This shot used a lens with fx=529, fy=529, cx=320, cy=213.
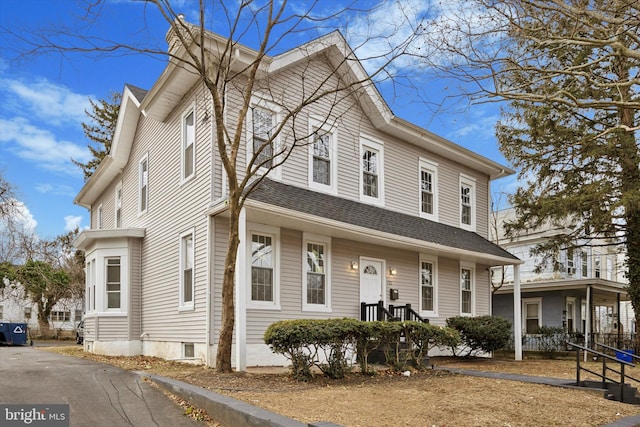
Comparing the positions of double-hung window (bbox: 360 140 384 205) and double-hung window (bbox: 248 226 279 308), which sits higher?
double-hung window (bbox: 360 140 384 205)

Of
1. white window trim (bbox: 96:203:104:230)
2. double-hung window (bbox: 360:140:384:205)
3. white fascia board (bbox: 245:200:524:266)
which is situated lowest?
white fascia board (bbox: 245:200:524:266)

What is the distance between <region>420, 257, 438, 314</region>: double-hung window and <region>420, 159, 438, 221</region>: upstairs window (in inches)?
62.0

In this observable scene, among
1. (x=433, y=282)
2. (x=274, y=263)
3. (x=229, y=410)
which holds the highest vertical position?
(x=274, y=263)

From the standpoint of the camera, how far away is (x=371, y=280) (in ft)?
45.8

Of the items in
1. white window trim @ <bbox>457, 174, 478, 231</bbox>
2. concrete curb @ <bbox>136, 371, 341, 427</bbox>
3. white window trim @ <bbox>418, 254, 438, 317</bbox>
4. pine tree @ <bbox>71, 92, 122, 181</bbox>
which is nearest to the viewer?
concrete curb @ <bbox>136, 371, 341, 427</bbox>

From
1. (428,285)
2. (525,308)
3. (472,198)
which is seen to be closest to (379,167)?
(428,285)

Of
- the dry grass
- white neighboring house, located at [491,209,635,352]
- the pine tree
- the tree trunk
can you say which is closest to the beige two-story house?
the tree trunk

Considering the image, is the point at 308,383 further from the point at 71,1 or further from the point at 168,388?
the point at 71,1

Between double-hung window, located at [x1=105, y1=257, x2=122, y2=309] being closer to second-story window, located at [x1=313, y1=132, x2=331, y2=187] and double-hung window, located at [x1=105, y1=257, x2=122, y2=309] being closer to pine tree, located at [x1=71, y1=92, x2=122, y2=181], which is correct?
second-story window, located at [x1=313, y1=132, x2=331, y2=187]

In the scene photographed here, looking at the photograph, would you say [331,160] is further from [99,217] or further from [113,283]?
[99,217]

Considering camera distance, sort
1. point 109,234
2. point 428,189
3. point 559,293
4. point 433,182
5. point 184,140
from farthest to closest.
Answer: point 559,293
point 433,182
point 428,189
point 109,234
point 184,140

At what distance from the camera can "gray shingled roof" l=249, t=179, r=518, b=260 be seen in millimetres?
11258

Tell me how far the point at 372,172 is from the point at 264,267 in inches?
193

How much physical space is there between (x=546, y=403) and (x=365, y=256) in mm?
6813
